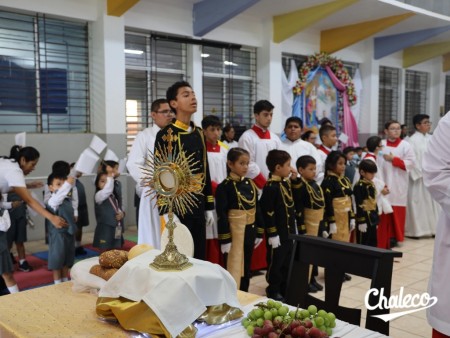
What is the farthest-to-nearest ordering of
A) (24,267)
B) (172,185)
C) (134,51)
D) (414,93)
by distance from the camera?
(414,93) < (134,51) < (24,267) < (172,185)

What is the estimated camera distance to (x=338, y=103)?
9.80m

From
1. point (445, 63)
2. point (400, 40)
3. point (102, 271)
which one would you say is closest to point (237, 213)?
point (102, 271)

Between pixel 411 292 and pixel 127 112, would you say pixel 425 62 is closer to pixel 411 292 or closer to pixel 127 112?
pixel 127 112

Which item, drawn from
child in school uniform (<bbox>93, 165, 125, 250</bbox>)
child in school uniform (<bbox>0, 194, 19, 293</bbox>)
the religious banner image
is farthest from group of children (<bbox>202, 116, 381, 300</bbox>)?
the religious banner image

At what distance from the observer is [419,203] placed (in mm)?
6500

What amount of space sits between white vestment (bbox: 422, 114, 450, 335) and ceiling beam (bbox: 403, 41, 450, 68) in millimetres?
10268

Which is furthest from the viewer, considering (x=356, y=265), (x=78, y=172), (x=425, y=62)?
(x=425, y=62)

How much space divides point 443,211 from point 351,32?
760cm

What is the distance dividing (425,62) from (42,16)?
10020mm

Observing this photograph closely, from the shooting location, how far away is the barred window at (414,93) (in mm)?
12430

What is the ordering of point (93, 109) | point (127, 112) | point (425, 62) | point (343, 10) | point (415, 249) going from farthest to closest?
point (425, 62)
point (343, 10)
point (127, 112)
point (93, 109)
point (415, 249)

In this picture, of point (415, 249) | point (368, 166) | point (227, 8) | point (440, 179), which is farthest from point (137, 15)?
point (440, 179)

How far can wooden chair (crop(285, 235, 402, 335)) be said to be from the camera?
5.75 ft

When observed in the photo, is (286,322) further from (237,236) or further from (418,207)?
(418,207)
